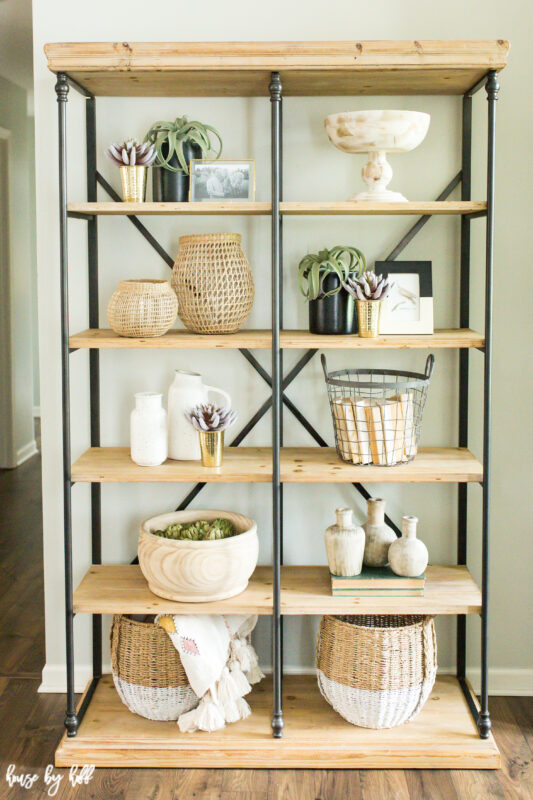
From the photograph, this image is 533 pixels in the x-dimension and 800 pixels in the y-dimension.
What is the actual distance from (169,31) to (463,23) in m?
0.91

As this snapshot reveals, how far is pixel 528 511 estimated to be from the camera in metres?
2.94

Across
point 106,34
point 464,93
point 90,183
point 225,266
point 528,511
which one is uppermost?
point 106,34

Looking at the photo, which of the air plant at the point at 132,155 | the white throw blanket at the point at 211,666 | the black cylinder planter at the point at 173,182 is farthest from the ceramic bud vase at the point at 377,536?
the air plant at the point at 132,155

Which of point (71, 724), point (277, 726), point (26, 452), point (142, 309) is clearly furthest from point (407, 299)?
point (26, 452)

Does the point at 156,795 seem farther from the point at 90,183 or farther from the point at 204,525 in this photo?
the point at 90,183

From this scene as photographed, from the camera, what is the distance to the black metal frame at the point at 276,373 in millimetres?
2447

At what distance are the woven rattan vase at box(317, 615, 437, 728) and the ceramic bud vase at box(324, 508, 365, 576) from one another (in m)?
0.17

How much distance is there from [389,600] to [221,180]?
52.0 inches

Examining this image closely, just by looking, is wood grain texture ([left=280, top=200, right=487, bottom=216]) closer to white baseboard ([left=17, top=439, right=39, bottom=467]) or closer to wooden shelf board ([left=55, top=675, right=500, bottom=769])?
wooden shelf board ([left=55, top=675, right=500, bottom=769])

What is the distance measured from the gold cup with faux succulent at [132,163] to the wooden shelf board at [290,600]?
3.82 feet

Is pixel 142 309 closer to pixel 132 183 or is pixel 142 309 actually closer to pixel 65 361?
pixel 65 361

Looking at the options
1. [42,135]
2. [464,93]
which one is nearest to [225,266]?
[42,135]

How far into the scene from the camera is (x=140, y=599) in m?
2.62

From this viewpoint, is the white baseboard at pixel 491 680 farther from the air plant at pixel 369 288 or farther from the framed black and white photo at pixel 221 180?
the framed black and white photo at pixel 221 180
